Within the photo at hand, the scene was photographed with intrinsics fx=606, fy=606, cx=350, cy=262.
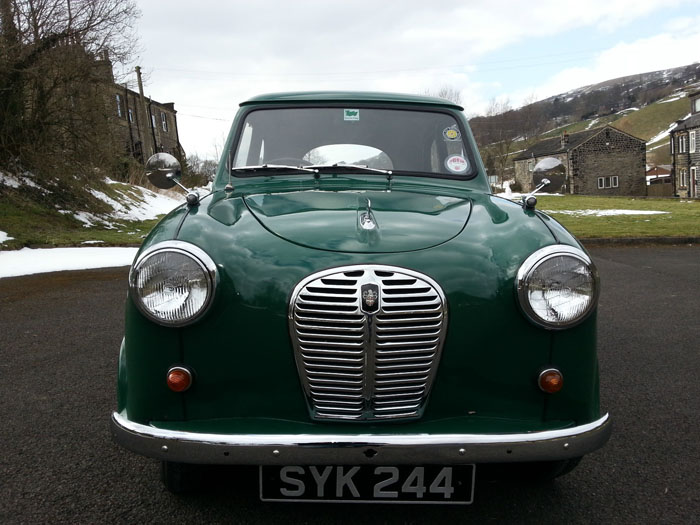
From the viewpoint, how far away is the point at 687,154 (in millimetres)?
50312

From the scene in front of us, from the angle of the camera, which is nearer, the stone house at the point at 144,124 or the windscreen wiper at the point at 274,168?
the windscreen wiper at the point at 274,168

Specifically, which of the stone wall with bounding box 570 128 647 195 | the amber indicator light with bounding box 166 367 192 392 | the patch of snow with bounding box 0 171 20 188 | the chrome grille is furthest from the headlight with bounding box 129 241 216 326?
the stone wall with bounding box 570 128 647 195

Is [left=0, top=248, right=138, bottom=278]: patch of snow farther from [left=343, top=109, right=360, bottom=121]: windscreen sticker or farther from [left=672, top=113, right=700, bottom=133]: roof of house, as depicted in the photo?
[left=672, top=113, right=700, bottom=133]: roof of house

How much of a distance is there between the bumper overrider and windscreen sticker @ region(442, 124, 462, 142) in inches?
75.5

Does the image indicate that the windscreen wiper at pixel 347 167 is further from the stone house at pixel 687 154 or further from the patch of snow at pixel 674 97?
the patch of snow at pixel 674 97

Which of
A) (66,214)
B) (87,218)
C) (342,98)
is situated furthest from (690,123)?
(342,98)

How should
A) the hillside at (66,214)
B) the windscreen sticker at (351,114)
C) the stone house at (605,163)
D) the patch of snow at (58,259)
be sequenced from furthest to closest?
the stone house at (605,163) → the hillside at (66,214) → the patch of snow at (58,259) → the windscreen sticker at (351,114)

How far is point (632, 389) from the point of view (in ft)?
11.8

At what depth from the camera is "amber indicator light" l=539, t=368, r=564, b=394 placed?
193 cm

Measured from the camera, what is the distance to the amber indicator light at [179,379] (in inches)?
74.1

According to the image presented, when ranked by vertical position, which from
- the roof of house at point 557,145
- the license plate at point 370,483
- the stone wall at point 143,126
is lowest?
the license plate at point 370,483

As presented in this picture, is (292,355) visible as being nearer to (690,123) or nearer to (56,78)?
(56,78)

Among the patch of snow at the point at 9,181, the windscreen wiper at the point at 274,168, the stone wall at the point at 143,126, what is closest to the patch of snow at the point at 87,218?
the patch of snow at the point at 9,181

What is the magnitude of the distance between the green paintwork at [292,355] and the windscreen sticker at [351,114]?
1452 mm
